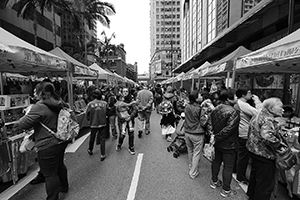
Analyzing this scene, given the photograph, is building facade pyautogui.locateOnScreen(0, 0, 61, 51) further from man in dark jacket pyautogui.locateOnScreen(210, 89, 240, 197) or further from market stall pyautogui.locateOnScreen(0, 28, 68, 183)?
man in dark jacket pyautogui.locateOnScreen(210, 89, 240, 197)

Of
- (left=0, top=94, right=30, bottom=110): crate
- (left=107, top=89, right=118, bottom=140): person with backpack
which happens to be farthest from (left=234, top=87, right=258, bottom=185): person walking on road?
(left=0, top=94, right=30, bottom=110): crate

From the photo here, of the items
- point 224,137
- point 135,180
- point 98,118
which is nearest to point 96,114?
point 98,118

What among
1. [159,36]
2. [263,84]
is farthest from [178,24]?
[263,84]

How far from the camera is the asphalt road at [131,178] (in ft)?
9.83

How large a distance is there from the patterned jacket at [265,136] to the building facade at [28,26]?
52.7ft

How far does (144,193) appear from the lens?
3.05 m

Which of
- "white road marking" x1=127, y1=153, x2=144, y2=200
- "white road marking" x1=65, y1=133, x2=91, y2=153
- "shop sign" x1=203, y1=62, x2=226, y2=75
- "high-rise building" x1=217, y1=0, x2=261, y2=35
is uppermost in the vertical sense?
"high-rise building" x1=217, y1=0, x2=261, y2=35

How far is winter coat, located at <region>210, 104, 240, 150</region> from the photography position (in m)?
2.86

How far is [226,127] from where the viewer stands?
2883 millimetres

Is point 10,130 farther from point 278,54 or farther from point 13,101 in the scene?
point 278,54

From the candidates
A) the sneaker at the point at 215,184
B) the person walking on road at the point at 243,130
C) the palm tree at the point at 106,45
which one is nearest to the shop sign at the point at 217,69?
the person walking on road at the point at 243,130

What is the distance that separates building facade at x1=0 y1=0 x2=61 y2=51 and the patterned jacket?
16071 millimetres

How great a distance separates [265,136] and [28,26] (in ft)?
77.0

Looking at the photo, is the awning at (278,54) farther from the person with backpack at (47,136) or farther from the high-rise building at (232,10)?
the high-rise building at (232,10)
